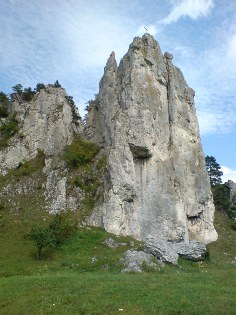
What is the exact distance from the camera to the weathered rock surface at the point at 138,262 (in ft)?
93.9

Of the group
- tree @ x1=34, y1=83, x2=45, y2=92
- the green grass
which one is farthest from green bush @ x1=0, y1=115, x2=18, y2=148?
tree @ x1=34, y1=83, x2=45, y2=92

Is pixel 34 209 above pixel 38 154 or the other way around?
the other way around

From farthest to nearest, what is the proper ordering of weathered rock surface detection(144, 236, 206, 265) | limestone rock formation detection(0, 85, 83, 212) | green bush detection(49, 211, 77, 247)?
1. limestone rock formation detection(0, 85, 83, 212)
2. green bush detection(49, 211, 77, 247)
3. weathered rock surface detection(144, 236, 206, 265)

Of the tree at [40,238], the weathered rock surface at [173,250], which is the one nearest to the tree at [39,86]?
the tree at [40,238]

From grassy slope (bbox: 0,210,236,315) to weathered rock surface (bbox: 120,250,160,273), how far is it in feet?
2.47

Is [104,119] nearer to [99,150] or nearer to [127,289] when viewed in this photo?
[99,150]

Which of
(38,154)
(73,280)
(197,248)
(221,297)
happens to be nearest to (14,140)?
(38,154)

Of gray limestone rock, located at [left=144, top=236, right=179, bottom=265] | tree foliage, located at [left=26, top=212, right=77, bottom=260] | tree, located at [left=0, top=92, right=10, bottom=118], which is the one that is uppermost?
tree, located at [left=0, top=92, right=10, bottom=118]

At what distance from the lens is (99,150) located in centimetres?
5234

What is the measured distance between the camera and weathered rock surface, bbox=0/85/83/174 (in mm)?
55625

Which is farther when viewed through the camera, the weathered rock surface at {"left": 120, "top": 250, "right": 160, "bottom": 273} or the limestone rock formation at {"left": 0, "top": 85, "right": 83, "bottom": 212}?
the limestone rock formation at {"left": 0, "top": 85, "right": 83, "bottom": 212}

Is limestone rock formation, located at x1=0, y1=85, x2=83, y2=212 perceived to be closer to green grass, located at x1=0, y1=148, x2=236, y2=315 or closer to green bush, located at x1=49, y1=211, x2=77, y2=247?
green grass, located at x1=0, y1=148, x2=236, y2=315

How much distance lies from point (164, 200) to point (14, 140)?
22558 mm

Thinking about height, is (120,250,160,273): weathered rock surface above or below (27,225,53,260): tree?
below
